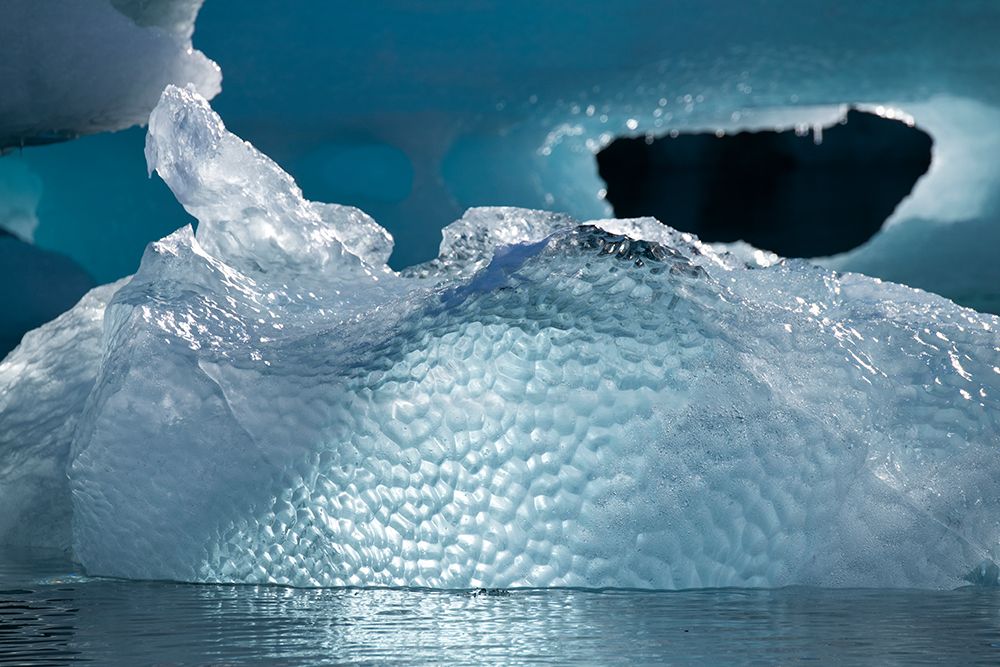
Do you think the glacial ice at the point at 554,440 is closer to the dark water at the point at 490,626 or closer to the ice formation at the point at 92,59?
the dark water at the point at 490,626

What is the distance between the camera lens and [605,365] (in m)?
1.03

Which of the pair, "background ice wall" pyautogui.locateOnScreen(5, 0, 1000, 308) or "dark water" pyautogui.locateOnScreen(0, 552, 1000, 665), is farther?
"background ice wall" pyautogui.locateOnScreen(5, 0, 1000, 308)

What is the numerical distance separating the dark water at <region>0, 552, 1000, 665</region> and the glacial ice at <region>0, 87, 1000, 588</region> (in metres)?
0.05

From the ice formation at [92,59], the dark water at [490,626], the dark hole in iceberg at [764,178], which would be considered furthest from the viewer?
the dark hole in iceberg at [764,178]

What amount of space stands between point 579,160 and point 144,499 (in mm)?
3077

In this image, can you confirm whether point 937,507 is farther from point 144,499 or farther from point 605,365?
→ point 144,499

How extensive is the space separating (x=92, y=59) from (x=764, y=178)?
3.62 meters

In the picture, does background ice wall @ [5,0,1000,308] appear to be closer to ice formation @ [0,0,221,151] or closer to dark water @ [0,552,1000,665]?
ice formation @ [0,0,221,151]

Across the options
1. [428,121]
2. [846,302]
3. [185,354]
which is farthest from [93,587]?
[428,121]

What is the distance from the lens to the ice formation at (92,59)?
2.13 metres

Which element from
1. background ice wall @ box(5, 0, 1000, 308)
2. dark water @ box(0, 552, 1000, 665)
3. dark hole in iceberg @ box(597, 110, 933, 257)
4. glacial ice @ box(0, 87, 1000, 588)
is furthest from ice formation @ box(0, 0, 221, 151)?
dark hole in iceberg @ box(597, 110, 933, 257)

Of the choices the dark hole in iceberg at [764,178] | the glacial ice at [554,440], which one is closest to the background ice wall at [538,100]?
the dark hole in iceberg at [764,178]

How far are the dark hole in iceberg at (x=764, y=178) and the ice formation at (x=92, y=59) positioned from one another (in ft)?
10.1

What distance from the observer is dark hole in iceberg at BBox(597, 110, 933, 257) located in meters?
4.91
